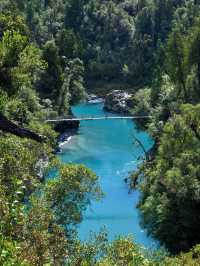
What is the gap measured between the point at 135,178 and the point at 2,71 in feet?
53.0

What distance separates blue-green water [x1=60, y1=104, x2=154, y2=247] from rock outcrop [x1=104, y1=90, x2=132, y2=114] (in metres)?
1.30

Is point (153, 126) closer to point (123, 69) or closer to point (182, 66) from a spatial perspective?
point (182, 66)

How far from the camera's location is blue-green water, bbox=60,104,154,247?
3219 centimetres

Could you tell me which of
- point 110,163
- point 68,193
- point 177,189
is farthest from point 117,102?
point 68,193

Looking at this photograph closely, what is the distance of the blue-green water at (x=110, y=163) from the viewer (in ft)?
106

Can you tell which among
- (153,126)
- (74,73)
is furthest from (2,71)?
(74,73)

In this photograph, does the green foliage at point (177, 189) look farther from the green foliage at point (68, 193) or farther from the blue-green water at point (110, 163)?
the green foliage at point (68, 193)

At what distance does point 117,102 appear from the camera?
2719 inches

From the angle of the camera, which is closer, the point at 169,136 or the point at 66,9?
the point at 169,136

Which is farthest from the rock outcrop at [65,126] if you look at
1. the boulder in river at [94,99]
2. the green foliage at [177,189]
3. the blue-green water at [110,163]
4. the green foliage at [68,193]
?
the green foliage at [68,193]

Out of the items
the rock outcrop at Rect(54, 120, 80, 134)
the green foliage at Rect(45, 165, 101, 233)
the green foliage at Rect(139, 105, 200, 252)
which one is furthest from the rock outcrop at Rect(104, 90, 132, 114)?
the green foliage at Rect(45, 165, 101, 233)

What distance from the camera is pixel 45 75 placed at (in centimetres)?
5653

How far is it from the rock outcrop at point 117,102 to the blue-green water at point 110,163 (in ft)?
4.25

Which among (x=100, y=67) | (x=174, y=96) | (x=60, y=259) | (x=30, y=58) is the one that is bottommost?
(x=100, y=67)
